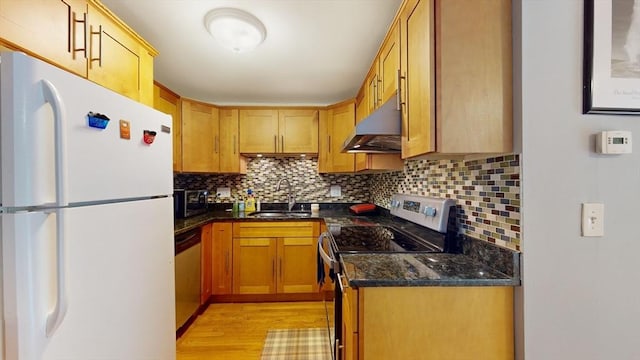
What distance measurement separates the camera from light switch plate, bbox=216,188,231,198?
323 centimetres

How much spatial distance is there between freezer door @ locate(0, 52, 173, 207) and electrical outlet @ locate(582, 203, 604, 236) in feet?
5.49

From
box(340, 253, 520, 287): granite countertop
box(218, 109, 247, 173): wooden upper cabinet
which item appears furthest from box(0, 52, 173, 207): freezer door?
box(218, 109, 247, 173): wooden upper cabinet

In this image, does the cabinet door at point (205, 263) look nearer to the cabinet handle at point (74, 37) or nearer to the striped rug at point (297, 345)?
the striped rug at point (297, 345)

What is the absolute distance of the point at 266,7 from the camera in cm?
146

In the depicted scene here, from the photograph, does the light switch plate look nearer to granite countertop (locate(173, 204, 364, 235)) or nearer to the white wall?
granite countertop (locate(173, 204, 364, 235))

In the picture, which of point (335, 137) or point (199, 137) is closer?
point (199, 137)

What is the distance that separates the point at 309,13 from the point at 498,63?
1034 millimetres

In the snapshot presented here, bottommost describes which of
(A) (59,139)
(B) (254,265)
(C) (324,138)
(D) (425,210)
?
(B) (254,265)

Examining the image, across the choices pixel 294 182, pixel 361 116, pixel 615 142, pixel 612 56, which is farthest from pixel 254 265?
pixel 612 56

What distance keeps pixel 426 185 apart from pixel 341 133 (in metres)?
1.33

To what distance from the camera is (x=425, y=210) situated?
5.14ft

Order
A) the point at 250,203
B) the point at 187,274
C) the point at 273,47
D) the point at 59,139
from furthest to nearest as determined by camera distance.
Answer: the point at 250,203 < the point at 187,274 < the point at 273,47 < the point at 59,139

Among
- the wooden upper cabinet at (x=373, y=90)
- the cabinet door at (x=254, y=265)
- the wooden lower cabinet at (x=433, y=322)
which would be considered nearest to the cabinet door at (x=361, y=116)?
the wooden upper cabinet at (x=373, y=90)

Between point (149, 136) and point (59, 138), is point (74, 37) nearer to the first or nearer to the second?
point (149, 136)
